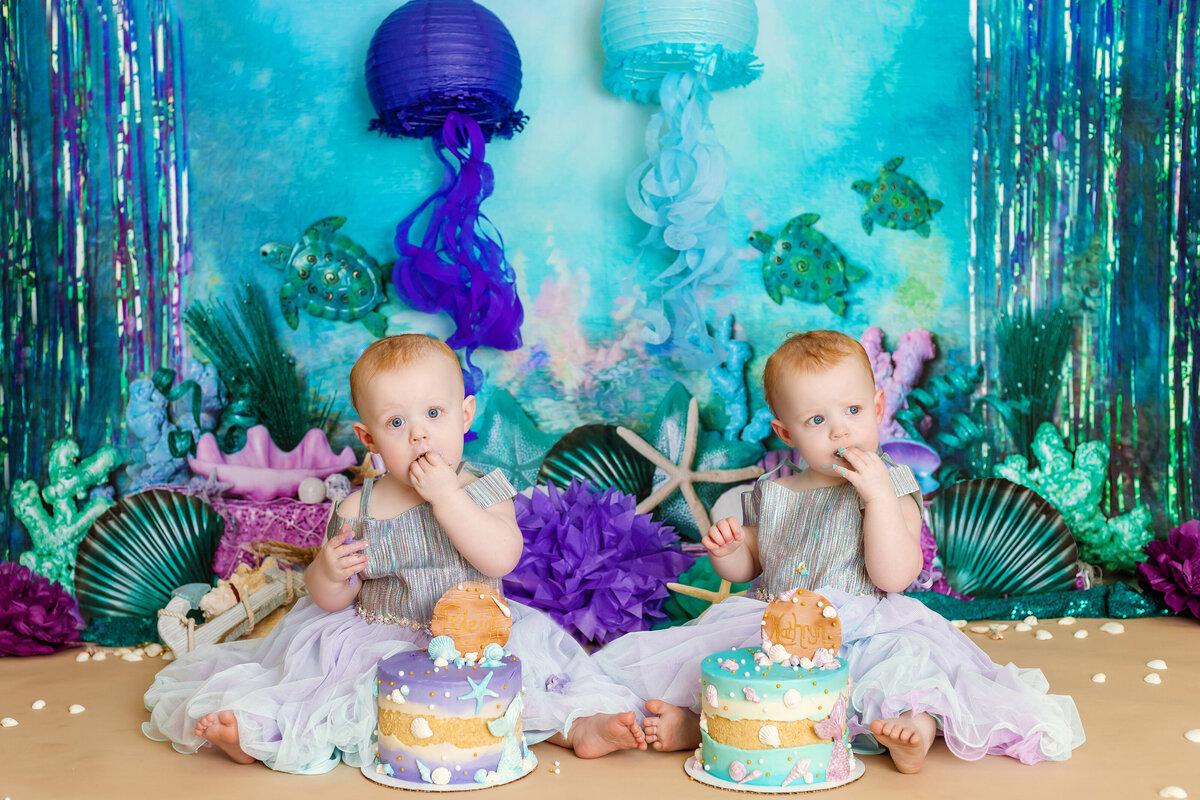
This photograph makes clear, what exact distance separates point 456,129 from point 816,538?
5.42ft

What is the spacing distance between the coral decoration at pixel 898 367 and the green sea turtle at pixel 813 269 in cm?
17

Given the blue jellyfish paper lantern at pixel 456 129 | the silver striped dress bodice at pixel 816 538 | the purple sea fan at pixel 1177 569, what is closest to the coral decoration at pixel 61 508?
the blue jellyfish paper lantern at pixel 456 129

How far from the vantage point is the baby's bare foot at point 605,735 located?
202cm

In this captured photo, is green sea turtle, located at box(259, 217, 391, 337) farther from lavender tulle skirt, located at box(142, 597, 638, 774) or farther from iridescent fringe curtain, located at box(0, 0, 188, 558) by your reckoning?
lavender tulle skirt, located at box(142, 597, 638, 774)

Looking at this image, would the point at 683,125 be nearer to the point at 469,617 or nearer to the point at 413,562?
the point at 413,562

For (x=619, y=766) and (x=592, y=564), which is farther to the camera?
(x=592, y=564)

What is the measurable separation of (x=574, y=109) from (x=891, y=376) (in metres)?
1.27

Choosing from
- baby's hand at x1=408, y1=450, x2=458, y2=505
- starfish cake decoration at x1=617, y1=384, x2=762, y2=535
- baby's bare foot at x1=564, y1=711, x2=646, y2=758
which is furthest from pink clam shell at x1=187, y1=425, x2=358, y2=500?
baby's bare foot at x1=564, y1=711, x2=646, y2=758

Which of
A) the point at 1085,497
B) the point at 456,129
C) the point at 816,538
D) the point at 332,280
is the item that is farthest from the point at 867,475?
the point at 332,280

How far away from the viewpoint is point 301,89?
3459 millimetres

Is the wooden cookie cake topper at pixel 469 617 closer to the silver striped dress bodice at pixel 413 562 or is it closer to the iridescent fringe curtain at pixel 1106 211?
the silver striped dress bodice at pixel 413 562

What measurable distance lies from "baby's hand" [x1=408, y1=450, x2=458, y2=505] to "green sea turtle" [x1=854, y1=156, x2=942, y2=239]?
1.81 m

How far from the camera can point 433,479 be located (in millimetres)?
2145

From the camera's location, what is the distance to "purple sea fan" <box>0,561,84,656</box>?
293cm
